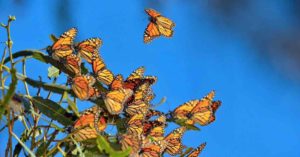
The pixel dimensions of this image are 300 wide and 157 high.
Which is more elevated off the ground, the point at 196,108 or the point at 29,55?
the point at 196,108

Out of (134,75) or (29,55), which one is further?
(134,75)

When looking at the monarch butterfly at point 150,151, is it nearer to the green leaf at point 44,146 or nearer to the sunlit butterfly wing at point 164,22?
the green leaf at point 44,146

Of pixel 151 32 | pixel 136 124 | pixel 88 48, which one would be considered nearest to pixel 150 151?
pixel 136 124

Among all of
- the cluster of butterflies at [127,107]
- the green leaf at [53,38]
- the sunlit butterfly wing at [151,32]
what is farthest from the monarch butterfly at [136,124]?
the sunlit butterfly wing at [151,32]

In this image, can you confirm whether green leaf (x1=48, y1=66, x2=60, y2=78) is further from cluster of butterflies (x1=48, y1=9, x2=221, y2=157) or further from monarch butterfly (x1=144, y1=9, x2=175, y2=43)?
monarch butterfly (x1=144, y1=9, x2=175, y2=43)

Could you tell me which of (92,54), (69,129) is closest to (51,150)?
(69,129)

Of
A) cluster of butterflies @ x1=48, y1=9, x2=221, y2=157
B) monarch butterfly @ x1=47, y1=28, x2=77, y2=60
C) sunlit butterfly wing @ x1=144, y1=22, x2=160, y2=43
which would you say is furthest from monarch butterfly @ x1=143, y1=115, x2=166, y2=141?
sunlit butterfly wing @ x1=144, y1=22, x2=160, y2=43

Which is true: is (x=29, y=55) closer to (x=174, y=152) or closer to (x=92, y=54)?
(x=92, y=54)
